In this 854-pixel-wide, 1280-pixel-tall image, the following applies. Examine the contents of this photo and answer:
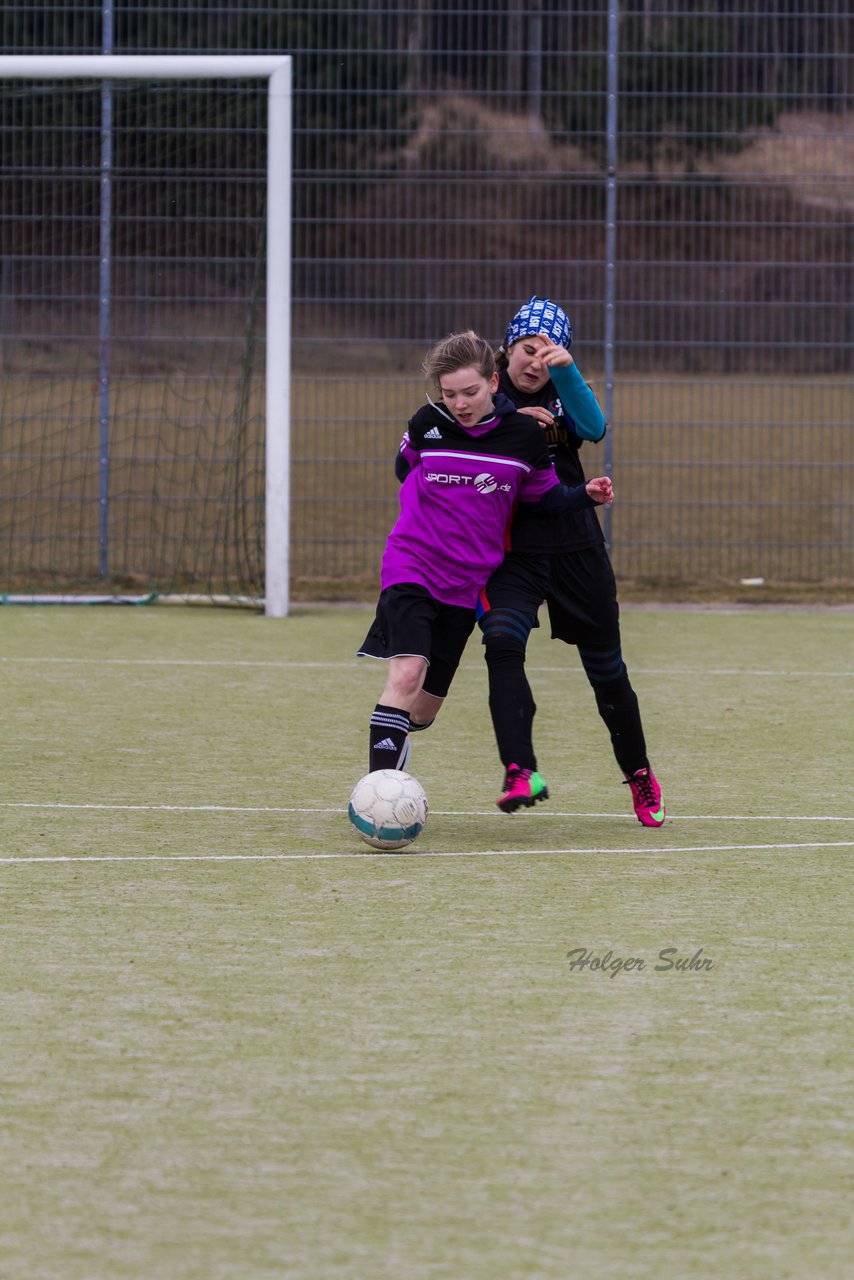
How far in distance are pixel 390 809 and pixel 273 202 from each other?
636cm

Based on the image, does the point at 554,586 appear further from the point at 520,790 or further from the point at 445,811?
the point at 445,811

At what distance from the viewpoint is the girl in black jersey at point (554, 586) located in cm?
515

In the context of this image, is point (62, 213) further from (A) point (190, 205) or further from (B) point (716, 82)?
(B) point (716, 82)

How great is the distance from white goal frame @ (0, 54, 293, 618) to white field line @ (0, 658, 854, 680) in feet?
6.10

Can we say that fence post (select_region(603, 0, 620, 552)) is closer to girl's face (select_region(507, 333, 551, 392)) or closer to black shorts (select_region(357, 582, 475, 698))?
girl's face (select_region(507, 333, 551, 392))

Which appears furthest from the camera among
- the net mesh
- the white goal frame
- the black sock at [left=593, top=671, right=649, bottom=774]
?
the net mesh

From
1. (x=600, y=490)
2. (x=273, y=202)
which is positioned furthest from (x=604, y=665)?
(x=273, y=202)

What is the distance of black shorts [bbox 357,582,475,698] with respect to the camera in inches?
201

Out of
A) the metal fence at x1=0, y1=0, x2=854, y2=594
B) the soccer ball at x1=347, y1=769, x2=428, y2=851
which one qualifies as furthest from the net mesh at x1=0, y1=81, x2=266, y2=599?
the soccer ball at x1=347, y1=769, x2=428, y2=851

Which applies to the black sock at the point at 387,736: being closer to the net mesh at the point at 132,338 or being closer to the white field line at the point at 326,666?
the white field line at the point at 326,666

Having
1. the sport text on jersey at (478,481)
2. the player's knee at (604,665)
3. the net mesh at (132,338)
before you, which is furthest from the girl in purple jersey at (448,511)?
the net mesh at (132,338)

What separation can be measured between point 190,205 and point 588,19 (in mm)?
2599

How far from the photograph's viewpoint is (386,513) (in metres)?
12.3

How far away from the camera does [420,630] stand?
5.12m
